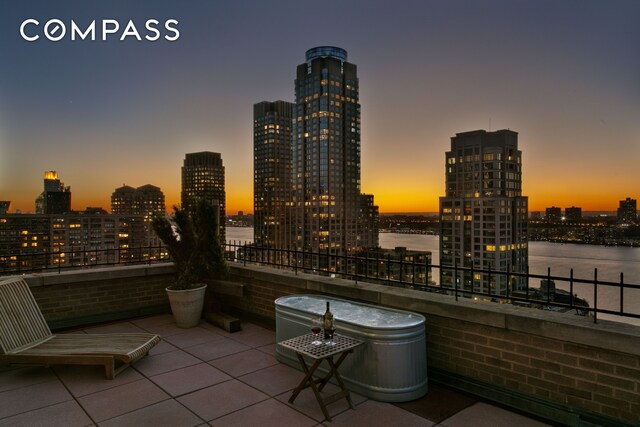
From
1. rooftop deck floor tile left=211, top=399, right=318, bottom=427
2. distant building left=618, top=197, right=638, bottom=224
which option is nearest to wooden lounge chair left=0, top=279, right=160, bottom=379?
rooftop deck floor tile left=211, top=399, right=318, bottom=427

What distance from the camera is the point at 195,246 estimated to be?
834 cm

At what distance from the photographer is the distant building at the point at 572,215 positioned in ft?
420

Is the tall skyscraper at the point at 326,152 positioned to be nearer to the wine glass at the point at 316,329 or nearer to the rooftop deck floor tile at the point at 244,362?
the rooftop deck floor tile at the point at 244,362

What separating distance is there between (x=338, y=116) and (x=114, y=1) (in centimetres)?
17020

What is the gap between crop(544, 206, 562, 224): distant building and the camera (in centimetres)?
13400

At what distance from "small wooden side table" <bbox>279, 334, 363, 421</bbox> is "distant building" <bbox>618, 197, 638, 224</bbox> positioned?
128 metres

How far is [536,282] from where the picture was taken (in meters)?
119

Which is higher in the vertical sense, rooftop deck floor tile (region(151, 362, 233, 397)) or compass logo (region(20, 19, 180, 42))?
compass logo (region(20, 19, 180, 42))

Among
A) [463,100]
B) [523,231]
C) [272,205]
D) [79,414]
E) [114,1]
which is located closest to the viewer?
[79,414]

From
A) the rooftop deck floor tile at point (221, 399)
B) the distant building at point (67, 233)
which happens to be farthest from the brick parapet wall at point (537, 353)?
the distant building at point (67, 233)

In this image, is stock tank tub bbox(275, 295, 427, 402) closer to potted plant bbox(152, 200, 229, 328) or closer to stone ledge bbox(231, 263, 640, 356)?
stone ledge bbox(231, 263, 640, 356)

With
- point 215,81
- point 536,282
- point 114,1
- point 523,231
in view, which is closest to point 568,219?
point 523,231

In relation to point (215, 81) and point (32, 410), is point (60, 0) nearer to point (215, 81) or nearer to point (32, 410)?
point (32, 410)

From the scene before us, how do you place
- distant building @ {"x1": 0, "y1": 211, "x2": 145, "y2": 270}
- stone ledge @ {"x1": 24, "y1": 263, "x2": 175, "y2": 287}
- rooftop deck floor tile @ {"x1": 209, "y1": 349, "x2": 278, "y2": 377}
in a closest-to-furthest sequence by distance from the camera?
rooftop deck floor tile @ {"x1": 209, "y1": 349, "x2": 278, "y2": 377}
stone ledge @ {"x1": 24, "y1": 263, "x2": 175, "y2": 287}
distant building @ {"x1": 0, "y1": 211, "x2": 145, "y2": 270}
